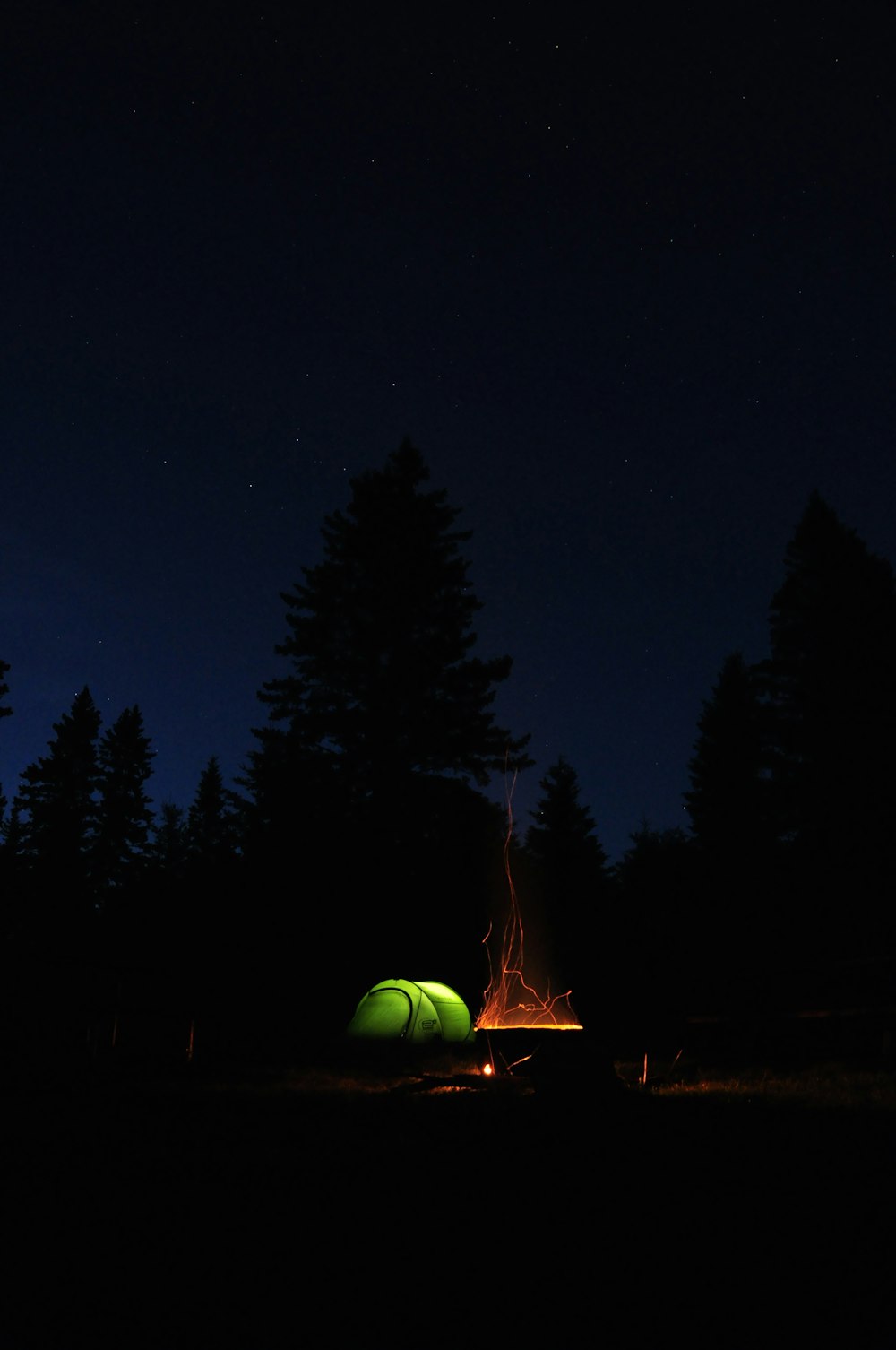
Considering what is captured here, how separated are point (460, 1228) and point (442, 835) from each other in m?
19.8

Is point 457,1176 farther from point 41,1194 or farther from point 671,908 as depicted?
point 671,908

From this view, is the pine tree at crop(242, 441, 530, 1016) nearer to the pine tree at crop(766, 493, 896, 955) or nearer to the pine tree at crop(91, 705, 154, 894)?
the pine tree at crop(766, 493, 896, 955)

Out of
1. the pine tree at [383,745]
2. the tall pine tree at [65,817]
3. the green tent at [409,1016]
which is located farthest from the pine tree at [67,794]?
the green tent at [409,1016]

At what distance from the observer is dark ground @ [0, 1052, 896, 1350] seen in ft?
9.75

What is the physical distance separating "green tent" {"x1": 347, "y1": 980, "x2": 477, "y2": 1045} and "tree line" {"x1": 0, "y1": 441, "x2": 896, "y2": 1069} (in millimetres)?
2892

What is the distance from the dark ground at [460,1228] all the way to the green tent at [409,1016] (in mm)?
8481

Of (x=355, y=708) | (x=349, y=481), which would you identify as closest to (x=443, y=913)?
(x=355, y=708)

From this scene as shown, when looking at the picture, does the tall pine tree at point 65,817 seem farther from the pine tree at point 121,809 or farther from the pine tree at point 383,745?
the pine tree at point 383,745

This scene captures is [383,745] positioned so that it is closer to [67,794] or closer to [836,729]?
[836,729]

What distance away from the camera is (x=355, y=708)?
25203mm

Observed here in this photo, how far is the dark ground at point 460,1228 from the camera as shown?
117 inches

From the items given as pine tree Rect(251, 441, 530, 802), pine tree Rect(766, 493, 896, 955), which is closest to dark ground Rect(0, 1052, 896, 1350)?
pine tree Rect(766, 493, 896, 955)

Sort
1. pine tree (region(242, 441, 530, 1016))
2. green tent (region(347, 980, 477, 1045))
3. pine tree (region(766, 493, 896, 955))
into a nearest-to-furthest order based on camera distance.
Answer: green tent (region(347, 980, 477, 1045))
pine tree (region(766, 493, 896, 955))
pine tree (region(242, 441, 530, 1016))

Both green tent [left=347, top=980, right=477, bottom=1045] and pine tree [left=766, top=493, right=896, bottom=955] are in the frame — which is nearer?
green tent [left=347, top=980, right=477, bottom=1045]
